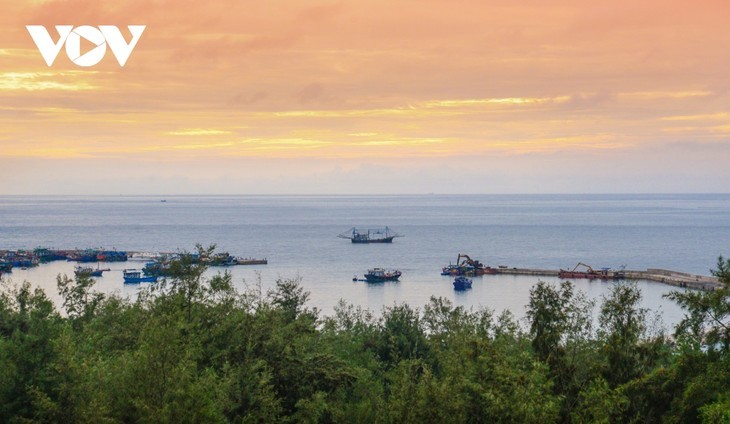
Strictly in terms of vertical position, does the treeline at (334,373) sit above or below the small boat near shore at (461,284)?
above

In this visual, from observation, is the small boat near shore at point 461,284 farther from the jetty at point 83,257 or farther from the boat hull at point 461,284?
the jetty at point 83,257

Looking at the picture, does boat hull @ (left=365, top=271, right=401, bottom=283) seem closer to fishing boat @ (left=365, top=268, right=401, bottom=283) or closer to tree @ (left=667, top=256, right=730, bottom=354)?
fishing boat @ (left=365, top=268, right=401, bottom=283)

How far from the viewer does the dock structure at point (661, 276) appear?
340 ft

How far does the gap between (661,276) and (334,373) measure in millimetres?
97084

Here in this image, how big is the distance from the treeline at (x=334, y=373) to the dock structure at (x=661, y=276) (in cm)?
8057

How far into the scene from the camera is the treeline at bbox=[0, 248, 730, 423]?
68.2 feet

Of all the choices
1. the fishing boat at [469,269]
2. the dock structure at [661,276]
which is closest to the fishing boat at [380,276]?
the fishing boat at [469,269]

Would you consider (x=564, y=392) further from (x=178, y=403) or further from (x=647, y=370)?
(x=178, y=403)

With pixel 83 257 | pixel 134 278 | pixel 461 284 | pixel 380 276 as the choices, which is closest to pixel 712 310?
pixel 461 284

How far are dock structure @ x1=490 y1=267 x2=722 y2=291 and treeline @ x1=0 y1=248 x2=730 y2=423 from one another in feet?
264

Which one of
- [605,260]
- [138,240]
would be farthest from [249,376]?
[138,240]

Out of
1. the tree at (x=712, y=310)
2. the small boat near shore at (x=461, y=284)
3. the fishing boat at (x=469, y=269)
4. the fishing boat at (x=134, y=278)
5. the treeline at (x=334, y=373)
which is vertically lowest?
the fishing boat at (x=134, y=278)

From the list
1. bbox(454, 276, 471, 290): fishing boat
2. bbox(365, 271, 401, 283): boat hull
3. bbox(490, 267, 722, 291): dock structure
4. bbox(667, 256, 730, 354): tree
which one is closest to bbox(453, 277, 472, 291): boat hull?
bbox(454, 276, 471, 290): fishing boat

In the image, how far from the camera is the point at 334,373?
28.2m
